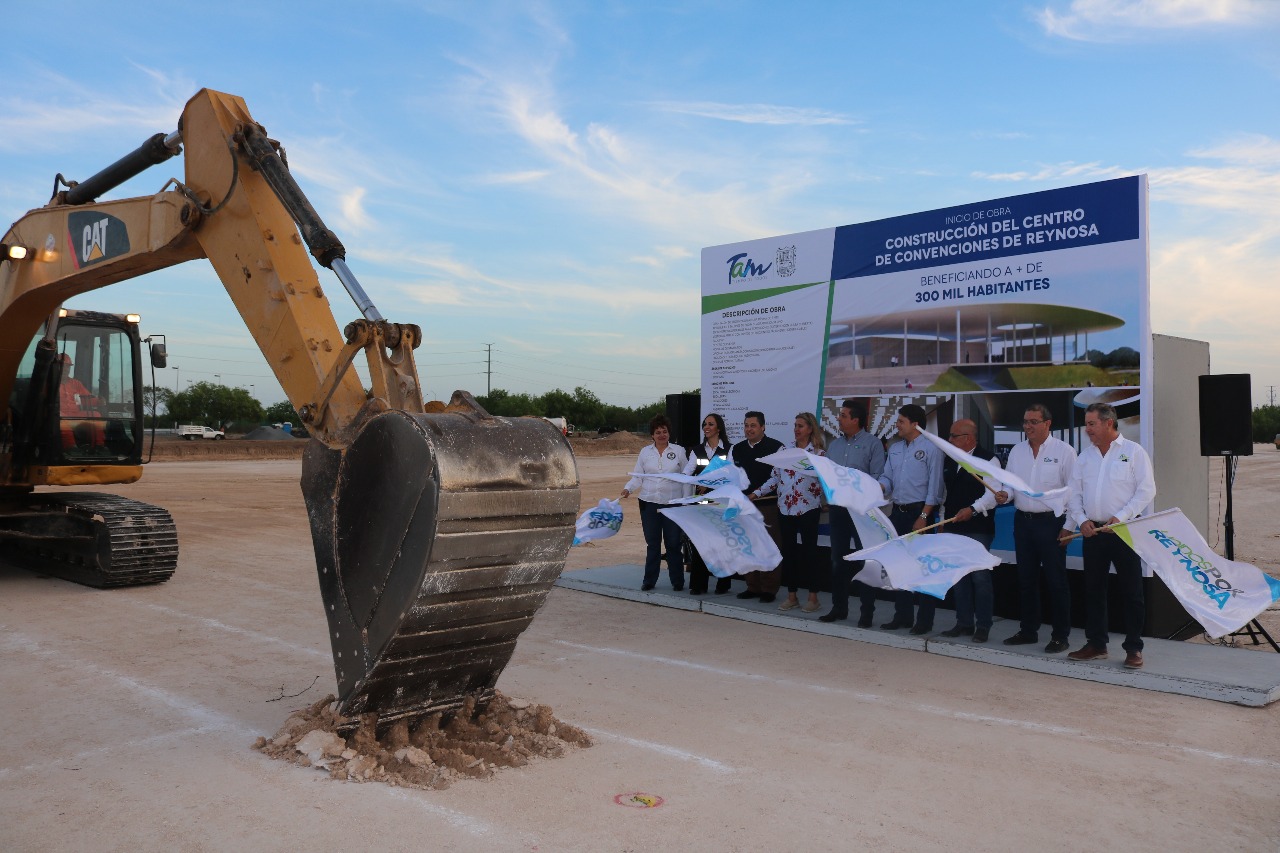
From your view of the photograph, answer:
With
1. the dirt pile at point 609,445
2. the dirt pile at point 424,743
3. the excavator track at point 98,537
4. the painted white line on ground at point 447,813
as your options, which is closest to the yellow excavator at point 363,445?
the dirt pile at point 424,743

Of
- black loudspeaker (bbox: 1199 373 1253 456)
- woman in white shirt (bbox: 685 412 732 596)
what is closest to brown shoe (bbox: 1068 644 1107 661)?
black loudspeaker (bbox: 1199 373 1253 456)

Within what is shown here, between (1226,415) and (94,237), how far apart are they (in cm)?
953

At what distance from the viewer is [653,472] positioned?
10320 millimetres

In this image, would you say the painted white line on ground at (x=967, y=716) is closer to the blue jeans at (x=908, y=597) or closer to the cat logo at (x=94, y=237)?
the blue jeans at (x=908, y=597)

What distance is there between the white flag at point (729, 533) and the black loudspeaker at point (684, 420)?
101 inches

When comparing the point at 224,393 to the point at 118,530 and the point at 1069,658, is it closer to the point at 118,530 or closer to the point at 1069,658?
the point at 118,530

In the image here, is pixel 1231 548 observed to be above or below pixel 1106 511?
below

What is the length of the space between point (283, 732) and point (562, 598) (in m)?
5.37

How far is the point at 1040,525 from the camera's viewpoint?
755 cm

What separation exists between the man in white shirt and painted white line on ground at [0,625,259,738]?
19.0 ft

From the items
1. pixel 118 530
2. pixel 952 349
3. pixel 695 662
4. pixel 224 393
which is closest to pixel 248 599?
pixel 118 530

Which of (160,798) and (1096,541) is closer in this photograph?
(160,798)

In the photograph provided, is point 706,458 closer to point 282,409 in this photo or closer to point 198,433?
point 198,433

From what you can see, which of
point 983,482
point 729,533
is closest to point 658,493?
point 729,533
